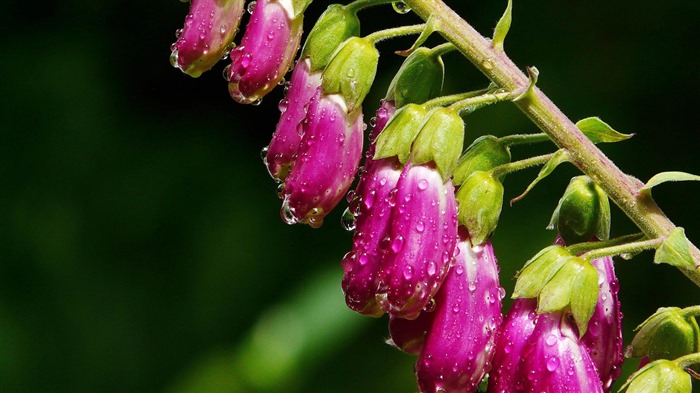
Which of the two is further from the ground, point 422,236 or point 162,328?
point 422,236

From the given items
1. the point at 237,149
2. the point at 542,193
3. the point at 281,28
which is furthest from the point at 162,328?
the point at 281,28

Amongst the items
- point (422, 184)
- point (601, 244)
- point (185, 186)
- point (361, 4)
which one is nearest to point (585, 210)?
point (601, 244)

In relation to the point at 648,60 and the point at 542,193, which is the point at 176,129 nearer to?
the point at 542,193

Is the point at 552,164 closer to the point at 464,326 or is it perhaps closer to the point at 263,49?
the point at 464,326

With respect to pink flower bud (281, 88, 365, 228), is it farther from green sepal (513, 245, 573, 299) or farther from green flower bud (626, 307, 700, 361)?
green flower bud (626, 307, 700, 361)

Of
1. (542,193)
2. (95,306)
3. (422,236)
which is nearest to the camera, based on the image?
(422,236)

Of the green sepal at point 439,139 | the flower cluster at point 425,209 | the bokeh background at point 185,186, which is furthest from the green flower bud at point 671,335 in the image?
the bokeh background at point 185,186
